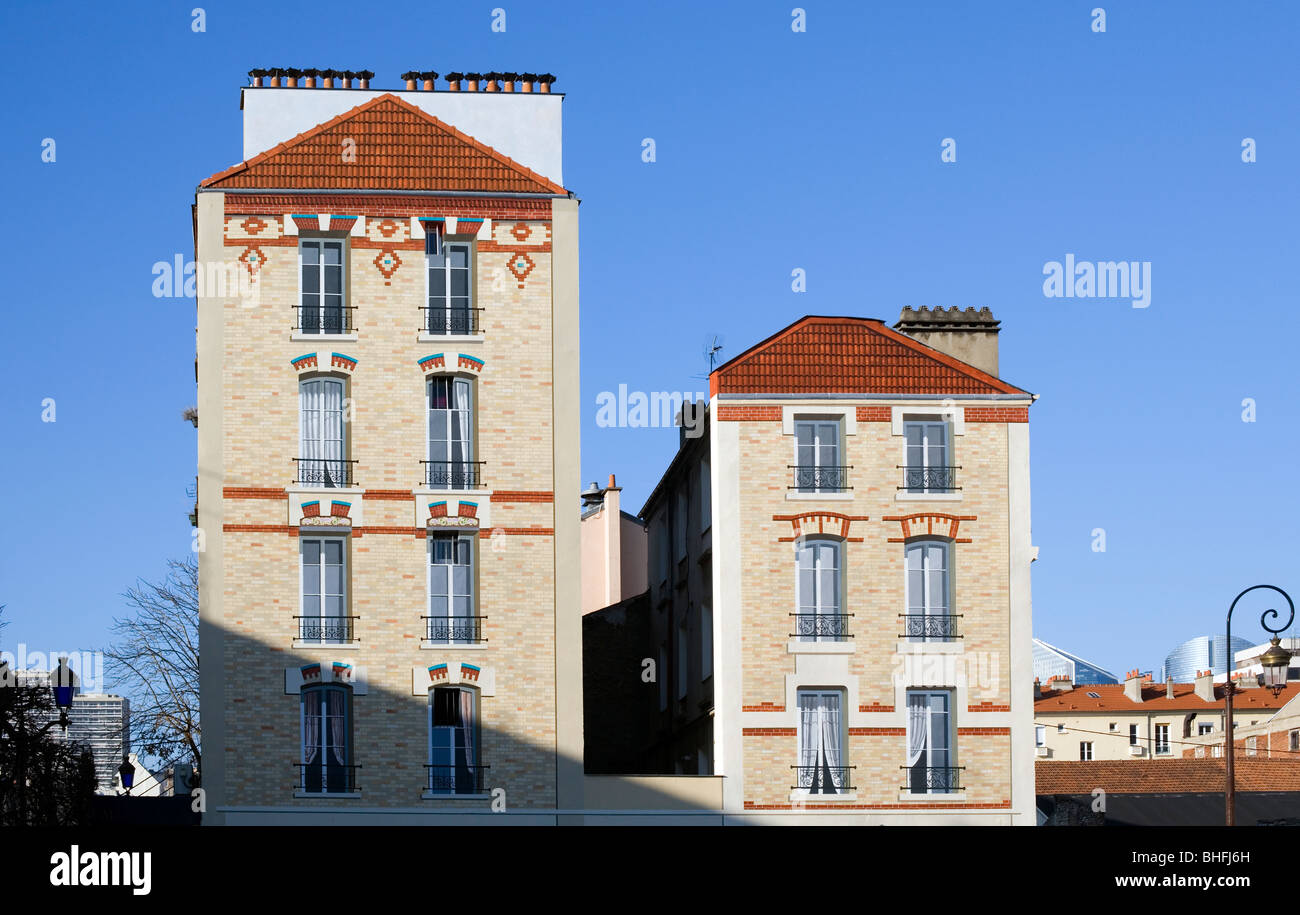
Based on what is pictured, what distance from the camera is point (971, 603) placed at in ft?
127

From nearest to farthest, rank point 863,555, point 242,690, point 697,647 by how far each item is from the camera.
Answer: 1. point 242,690
2. point 863,555
3. point 697,647

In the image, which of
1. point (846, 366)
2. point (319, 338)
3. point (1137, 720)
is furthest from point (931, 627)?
point (1137, 720)

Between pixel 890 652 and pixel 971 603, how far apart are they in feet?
7.21

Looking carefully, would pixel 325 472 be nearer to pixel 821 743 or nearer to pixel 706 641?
pixel 706 641

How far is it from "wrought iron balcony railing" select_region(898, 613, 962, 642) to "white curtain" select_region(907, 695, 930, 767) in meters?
1.51

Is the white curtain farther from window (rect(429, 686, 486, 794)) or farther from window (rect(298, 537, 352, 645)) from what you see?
window (rect(298, 537, 352, 645))

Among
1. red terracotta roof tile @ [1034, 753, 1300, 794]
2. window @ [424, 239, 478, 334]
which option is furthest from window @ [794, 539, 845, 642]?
red terracotta roof tile @ [1034, 753, 1300, 794]

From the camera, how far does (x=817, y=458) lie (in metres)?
39.2

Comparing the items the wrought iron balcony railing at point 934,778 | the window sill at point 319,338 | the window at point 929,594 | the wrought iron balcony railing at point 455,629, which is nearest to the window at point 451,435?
the window sill at point 319,338

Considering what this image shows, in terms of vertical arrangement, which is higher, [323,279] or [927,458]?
[323,279]

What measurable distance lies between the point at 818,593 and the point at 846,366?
207 inches
